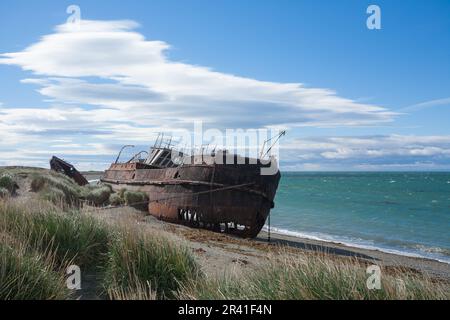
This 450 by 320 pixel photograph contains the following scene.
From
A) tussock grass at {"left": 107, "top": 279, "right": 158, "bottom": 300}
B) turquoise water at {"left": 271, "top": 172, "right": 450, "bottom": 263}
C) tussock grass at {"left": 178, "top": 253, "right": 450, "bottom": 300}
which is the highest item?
tussock grass at {"left": 178, "top": 253, "right": 450, "bottom": 300}

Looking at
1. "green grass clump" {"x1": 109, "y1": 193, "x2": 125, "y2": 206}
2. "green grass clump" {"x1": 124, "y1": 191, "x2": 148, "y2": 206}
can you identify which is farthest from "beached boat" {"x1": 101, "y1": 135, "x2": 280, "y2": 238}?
"green grass clump" {"x1": 109, "y1": 193, "x2": 125, "y2": 206}

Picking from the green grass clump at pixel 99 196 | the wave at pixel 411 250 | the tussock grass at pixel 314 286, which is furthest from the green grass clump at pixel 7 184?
the tussock grass at pixel 314 286

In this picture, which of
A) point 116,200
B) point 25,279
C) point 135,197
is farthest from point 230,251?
point 116,200

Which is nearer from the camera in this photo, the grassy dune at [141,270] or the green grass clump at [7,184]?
the grassy dune at [141,270]

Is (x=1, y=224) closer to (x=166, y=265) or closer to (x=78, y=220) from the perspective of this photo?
(x=78, y=220)

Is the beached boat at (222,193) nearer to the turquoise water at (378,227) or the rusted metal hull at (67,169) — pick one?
the turquoise water at (378,227)

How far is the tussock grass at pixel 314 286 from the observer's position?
423 cm

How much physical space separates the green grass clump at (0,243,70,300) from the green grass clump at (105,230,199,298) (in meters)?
0.89

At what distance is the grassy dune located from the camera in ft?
14.3

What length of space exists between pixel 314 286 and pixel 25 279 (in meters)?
2.91

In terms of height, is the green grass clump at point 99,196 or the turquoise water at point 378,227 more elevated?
the green grass clump at point 99,196

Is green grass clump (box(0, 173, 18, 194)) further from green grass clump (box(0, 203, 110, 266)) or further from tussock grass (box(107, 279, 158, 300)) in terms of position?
tussock grass (box(107, 279, 158, 300))

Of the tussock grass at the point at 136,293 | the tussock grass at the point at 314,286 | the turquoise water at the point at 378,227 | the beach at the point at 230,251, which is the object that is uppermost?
the tussock grass at the point at 314,286
